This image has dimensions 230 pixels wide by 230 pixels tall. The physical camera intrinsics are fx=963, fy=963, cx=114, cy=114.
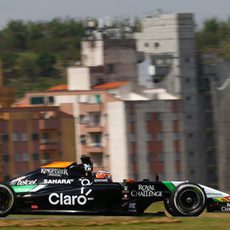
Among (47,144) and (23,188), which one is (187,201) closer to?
(23,188)

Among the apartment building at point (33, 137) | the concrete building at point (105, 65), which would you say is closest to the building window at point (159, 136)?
the apartment building at point (33, 137)

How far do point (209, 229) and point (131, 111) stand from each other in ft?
269

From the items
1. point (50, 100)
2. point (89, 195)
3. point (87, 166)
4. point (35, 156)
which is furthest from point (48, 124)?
point (89, 195)

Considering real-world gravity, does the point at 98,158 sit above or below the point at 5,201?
above

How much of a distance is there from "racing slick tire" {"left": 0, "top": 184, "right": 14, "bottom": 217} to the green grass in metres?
0.76

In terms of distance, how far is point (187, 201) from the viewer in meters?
24.2

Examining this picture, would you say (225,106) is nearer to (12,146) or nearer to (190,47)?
(190,47)

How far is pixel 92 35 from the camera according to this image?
117m

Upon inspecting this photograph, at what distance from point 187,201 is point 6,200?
4.53m

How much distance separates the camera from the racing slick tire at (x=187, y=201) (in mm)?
24141

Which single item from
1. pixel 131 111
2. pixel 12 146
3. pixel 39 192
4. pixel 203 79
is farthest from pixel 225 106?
pixel 39 192

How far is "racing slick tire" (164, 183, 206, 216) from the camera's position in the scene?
24141mm

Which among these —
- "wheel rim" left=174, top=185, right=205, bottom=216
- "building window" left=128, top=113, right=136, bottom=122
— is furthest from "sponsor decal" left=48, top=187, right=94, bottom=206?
"building window" left=128, top=113, right=136, bottom=122

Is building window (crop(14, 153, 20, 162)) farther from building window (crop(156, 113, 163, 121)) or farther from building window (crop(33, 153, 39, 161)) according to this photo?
building window (crop(156, 113, 163, 121))
